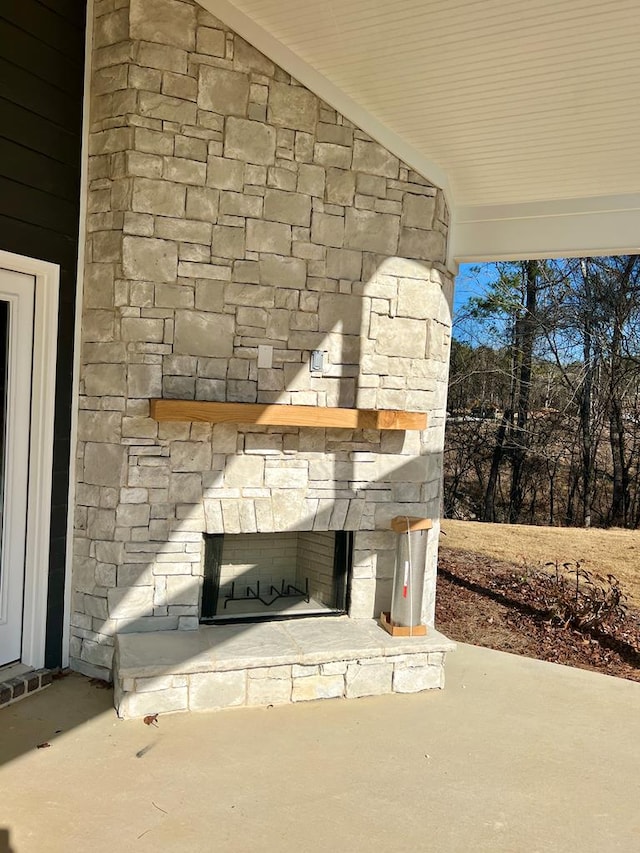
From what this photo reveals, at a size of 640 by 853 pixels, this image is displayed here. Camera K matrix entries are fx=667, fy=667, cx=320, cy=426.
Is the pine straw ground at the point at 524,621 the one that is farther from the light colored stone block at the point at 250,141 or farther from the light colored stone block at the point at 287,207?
the light colored stone block at the point at 250,141

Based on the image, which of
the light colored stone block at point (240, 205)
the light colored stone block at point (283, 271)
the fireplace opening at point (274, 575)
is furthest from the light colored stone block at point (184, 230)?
the fireplace opening at point (274, 575)

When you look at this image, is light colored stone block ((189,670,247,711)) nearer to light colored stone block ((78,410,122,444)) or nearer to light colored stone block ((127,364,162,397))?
light colored stone block ((78,410,122,444))

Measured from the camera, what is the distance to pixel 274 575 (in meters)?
4.23

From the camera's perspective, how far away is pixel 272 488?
3936 mm

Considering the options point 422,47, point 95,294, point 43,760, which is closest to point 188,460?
point 95,294

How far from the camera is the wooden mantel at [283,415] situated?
3502 millimetres

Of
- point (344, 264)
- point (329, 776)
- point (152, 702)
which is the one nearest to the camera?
point (329, 776)

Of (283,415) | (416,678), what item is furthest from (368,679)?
(283,415)

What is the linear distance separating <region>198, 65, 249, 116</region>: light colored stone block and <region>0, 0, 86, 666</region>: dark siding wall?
663 mm

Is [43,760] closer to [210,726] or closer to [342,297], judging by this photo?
[210,726]

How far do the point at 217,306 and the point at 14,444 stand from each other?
1.31 m

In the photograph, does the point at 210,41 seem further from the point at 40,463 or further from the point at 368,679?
the point at 368,679

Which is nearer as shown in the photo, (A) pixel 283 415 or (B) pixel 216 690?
(B) pixel 216 690

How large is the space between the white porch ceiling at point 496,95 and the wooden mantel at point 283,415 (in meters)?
1.42
